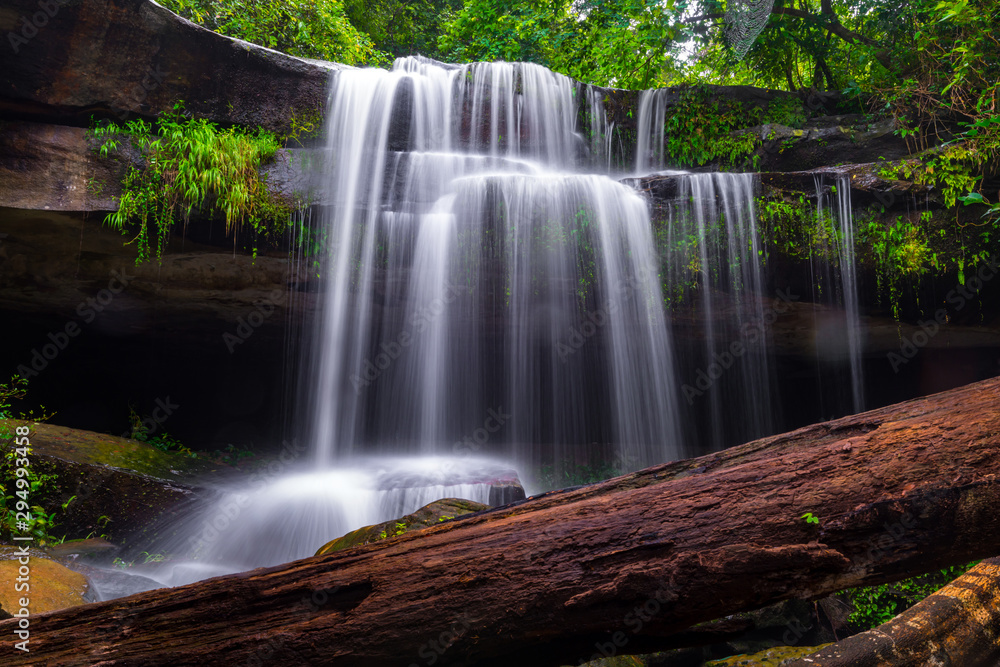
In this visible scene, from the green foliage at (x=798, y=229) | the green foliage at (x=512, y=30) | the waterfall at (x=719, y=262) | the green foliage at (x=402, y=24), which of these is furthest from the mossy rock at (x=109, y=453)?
the green foliage at (x=402, y=24)

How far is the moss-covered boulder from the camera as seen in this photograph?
5.50 m

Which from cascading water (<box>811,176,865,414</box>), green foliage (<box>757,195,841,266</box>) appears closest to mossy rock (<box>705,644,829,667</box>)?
cascading water (<box>811,176,865,414</box>)

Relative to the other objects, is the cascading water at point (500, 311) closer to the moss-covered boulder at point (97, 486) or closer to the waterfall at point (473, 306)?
the waterfall at point (473, 306)

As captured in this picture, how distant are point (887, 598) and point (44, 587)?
22.2ft

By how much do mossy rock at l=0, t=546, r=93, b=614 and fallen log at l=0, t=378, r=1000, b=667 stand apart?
1.88 m

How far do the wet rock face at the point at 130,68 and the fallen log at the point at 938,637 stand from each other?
8.46 metres

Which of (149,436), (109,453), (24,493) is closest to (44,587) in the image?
(24,493)

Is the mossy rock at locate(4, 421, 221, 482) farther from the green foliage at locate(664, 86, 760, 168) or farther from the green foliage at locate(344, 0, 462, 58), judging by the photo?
the green foliage at locate(344, 0, 462, 58)

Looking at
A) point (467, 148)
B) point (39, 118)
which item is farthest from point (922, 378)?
point (39, 118)

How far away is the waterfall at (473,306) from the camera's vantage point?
7652mm

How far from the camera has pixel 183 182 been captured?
6820 mm

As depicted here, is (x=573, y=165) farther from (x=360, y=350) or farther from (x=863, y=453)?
(x=863, y=453)

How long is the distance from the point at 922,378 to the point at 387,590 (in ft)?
31.1

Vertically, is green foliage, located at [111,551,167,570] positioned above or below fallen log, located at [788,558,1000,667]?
below
